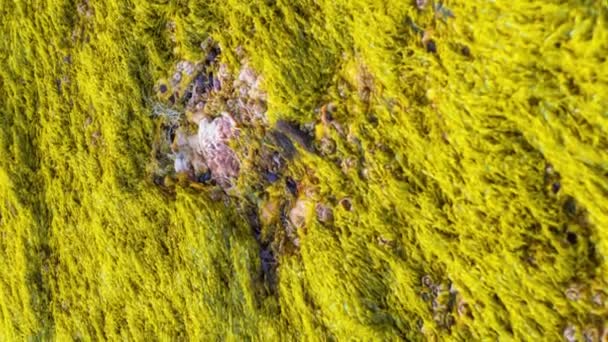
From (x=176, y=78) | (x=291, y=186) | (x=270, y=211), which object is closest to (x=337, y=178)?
(x=291, y=186)

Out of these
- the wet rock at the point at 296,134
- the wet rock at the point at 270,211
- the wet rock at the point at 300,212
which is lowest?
the wet rock at the point at 270,211

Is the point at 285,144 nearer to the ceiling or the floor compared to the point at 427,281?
nearer to the ceiling

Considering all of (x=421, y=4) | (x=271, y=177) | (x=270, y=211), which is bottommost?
(x=270, y=211)

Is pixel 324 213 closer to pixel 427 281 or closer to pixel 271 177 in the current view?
pixel 271 177

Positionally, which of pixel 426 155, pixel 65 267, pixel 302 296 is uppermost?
pixel 426 155

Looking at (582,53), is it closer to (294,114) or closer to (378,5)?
(378,5)

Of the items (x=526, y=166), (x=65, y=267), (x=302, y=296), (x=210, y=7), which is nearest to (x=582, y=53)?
(x=526, y=166)

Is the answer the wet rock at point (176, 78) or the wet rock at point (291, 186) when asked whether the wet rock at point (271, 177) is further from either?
the wet rock at point (176, 78)

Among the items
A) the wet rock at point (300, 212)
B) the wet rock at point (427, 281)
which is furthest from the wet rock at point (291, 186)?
the wet rock at point (427, 281)
